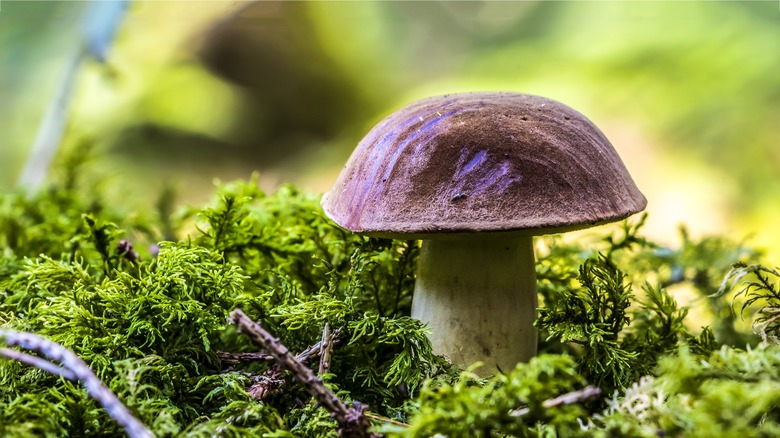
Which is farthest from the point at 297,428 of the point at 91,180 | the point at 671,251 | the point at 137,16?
the point at 137,16

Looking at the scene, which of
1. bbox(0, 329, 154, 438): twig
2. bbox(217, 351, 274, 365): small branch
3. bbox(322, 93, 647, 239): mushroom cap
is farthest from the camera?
bbox(217, 351, 274, 365): small branch

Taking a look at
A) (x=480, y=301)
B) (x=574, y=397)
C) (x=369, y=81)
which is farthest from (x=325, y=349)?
(x=369, y=81)

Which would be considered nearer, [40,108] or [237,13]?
[40,108]

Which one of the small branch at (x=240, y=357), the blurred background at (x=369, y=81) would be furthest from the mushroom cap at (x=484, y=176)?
the blurred background at (x=369, y=81)

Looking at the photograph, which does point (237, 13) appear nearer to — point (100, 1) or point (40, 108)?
point (100, 1)

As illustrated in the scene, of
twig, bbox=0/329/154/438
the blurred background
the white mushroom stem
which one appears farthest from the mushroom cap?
the blurred background

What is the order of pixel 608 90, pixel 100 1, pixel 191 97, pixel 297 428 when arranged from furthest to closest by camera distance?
pixel 191 97 → pixel 608 90 → pixel 100 1 → pixel 297 428

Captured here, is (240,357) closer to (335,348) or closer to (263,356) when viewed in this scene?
(263,356)

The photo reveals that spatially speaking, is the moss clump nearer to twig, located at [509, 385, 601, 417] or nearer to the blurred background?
twig, located at [509, 385, 601, 417]
